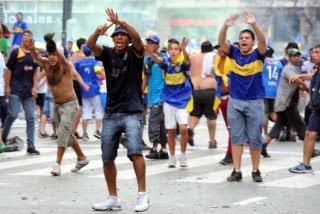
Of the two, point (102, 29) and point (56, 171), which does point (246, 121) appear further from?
point (102, 29)

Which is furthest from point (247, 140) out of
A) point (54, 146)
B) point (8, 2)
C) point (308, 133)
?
point (8, 2)

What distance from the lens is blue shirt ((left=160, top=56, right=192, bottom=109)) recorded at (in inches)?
472

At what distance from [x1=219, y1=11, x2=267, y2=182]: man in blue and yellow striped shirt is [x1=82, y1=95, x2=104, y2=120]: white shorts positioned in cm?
583

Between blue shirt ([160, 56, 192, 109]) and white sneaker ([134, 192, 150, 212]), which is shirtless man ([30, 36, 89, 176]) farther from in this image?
white sneaker ([134, 192, 150, 212])

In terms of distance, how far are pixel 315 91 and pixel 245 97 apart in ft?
4.61

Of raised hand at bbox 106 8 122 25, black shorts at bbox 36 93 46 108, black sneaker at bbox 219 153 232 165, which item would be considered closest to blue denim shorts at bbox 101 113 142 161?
raised hand at bbox 106 8 122 25

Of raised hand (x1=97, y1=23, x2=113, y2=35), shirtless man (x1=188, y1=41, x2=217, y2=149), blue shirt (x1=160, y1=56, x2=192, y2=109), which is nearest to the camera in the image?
raised hand (x1=97, y1=23, x2=113, y2=35)

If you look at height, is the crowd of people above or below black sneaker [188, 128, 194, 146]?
above

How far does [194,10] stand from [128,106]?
31.0 m

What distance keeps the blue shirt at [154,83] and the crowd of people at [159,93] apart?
0.6 inches

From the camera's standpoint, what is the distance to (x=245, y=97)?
10.4 metres

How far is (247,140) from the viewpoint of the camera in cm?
1085

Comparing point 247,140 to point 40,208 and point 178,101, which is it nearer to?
point 178,101

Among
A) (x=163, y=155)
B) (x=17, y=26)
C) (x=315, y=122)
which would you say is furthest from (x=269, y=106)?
(x=17, y=26)
